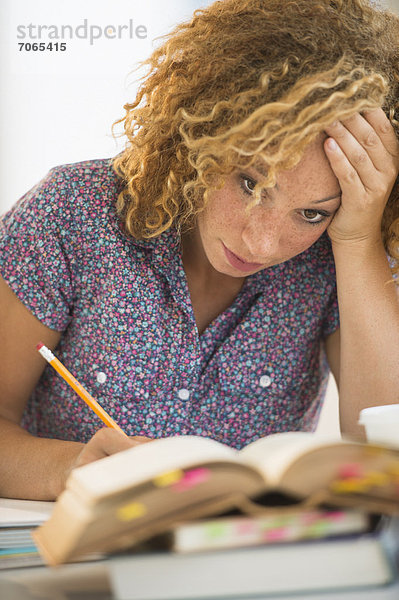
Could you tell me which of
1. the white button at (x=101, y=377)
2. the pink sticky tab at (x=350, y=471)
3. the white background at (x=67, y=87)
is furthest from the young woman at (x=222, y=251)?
the white background at (x=67, y=87)

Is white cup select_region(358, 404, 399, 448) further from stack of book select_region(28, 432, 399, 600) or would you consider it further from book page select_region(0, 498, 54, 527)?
book page select_region(0, 498, 54, 527)

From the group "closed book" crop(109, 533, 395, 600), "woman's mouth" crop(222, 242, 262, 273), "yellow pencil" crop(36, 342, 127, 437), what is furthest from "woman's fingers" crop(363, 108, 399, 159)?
"closed book" crop(109, 533, 395, 600)

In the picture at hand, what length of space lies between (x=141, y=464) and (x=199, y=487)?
0.04m

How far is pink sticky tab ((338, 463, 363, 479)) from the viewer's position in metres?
0.38

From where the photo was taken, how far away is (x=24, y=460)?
81cm

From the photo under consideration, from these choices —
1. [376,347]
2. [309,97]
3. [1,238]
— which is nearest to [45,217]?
[1,238]

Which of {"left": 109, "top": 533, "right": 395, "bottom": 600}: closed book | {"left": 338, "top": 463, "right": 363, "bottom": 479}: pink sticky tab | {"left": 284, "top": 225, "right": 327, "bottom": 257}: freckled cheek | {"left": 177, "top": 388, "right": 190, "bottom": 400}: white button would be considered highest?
{"left": 284, "top": 225, "right": 327, "bottom": 257}: freckled cheek

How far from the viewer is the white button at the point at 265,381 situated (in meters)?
1.03

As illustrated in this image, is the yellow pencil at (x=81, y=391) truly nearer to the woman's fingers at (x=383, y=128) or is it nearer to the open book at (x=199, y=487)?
the open book at (x=199, y=487)

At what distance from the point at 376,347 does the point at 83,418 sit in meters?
0.46

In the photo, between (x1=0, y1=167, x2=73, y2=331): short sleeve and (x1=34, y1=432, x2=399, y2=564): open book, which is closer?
(x1=34, y1=432, x2=399, y2=564): open book

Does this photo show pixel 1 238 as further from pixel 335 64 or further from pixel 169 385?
pixel 335 64

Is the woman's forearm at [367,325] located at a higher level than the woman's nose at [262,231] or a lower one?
lower

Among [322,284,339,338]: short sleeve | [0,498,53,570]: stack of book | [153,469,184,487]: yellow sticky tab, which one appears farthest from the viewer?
[322,284,339,338]: short sleeve
